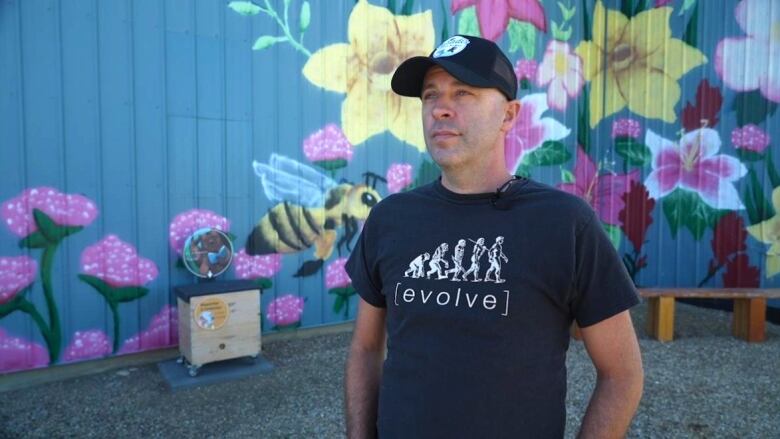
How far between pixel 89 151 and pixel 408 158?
313 cm

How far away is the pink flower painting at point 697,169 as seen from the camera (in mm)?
6469

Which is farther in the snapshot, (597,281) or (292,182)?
(292,182)

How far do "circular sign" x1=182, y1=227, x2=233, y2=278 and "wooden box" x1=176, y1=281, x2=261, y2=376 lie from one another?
16 centimetres

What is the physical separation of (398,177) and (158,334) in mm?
2881

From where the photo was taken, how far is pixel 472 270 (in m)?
1.36

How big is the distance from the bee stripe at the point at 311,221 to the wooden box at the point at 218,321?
1.06 metres

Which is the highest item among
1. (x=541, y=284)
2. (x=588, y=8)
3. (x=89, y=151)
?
(x=588, y=8)

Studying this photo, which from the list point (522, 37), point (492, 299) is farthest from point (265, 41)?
point (492, 299)

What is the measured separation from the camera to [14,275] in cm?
385

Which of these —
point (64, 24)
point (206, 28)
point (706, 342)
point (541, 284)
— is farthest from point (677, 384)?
point (64, 24)

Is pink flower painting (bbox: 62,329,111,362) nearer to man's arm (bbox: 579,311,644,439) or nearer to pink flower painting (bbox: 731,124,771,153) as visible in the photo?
man's arm (bbox: 579,311,644,439)

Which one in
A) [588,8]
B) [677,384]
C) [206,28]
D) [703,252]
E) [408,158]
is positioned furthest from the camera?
[588,8]

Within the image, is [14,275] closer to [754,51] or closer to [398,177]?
[398,177]

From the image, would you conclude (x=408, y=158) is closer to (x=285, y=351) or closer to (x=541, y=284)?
(x=285, y=351)
